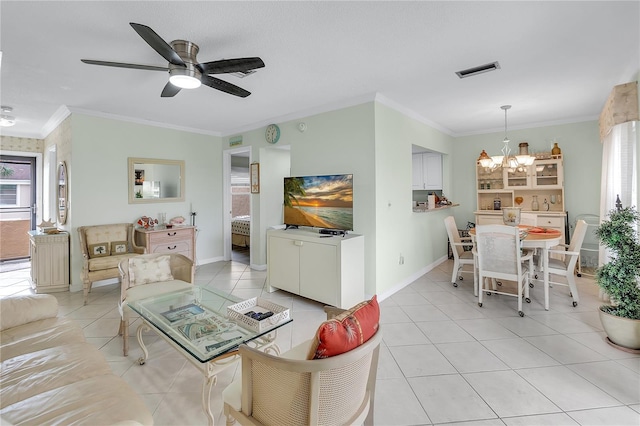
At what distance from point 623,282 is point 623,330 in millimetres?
395

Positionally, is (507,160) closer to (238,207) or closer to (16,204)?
(238,207)

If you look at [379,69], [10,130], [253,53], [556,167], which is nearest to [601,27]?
[379,69]

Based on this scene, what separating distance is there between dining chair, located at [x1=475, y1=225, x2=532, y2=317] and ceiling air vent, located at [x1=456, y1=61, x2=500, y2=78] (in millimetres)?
1650

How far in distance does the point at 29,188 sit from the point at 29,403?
6628 mm

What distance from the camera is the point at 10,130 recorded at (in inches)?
205

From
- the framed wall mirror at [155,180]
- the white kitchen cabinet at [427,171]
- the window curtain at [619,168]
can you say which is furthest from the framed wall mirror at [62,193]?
the window curtain at [619,168]

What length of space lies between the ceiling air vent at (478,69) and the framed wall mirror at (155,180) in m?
4.56

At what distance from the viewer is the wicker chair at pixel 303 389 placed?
1.07 m

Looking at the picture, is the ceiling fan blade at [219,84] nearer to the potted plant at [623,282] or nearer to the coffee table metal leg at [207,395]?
the coffee table metal leg at [207,395]

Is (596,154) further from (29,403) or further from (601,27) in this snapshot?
(29,403)

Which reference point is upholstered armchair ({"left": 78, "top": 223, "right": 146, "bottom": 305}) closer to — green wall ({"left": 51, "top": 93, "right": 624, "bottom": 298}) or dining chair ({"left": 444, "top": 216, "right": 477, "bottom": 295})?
green wall ({"left": 51, "top": 93, "right": 624, "bottom": 298})

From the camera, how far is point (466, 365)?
223 cm

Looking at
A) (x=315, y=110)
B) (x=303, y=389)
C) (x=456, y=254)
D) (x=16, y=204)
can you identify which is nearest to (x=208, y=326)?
(x=303, y=389)

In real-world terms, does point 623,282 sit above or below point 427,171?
below
